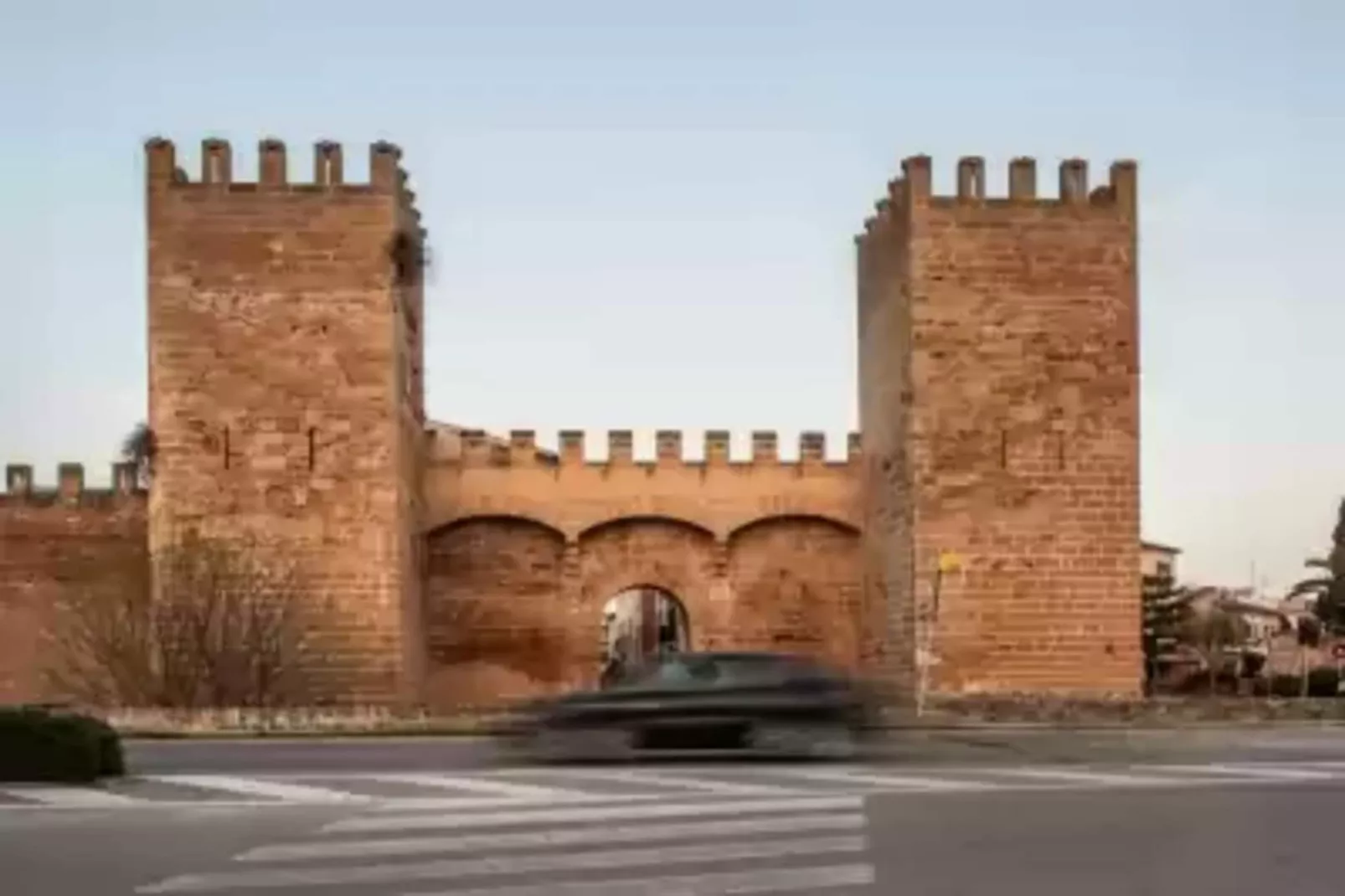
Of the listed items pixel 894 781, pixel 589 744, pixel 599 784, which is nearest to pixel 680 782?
pixel 599 784

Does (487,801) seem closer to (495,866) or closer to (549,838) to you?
(549,838)

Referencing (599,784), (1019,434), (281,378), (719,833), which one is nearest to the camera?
(719,833)

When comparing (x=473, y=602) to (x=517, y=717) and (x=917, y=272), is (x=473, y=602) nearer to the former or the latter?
→ (x=917, y=272)

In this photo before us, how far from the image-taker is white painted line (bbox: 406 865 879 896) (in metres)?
8.98

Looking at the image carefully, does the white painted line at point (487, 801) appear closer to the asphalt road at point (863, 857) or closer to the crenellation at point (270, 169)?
the asphalt road at point (863, 857)

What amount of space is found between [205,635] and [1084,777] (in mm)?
22229

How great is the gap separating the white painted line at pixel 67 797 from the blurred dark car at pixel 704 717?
13.7 ft

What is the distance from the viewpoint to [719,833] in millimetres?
11109

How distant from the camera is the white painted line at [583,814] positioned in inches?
458

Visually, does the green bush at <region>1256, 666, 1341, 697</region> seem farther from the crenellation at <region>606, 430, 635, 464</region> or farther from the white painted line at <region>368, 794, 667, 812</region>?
the white painted line at <region>368, 794, 667, 812</region>

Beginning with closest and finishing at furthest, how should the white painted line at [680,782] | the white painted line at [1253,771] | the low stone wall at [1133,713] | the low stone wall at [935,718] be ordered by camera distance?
the white painted line at [680,782]
the white painted line at [1253,771]
the low stone wall at [935,718]
the low stone wall at [1133,713]

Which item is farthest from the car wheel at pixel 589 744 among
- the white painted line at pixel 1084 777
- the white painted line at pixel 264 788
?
the white painted line at pixel 1084 777

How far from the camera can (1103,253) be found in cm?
3766

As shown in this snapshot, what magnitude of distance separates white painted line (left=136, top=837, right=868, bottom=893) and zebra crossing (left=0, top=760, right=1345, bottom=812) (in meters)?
2.42
